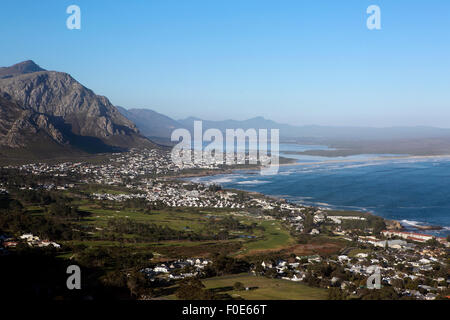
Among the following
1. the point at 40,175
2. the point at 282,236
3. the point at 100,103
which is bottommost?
the point at 282,236

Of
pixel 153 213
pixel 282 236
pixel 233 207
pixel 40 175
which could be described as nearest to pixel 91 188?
pixel 40 175

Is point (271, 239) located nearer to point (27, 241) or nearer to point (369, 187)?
point (27, 241)

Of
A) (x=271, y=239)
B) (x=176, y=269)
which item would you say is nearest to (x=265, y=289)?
(x=176, y=269)

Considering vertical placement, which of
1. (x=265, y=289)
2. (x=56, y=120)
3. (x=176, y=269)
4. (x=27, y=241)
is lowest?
(x=176, y=269)

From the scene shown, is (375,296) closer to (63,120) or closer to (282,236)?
(282,236)

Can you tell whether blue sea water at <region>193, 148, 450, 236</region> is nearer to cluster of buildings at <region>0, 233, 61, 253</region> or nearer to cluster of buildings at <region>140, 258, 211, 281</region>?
cluster of buildings at <region>140, 258, 211, 281</region>

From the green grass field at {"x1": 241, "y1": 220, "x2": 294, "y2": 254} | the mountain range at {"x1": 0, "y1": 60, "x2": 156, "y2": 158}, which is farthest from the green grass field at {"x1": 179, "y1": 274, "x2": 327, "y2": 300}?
the mountain range at {"x1": 0, "y1": 60, "x2": 156, "y2": 158}

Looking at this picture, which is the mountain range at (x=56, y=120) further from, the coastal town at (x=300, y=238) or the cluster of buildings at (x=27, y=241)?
the cluster of buildings at (x=27, y=241)

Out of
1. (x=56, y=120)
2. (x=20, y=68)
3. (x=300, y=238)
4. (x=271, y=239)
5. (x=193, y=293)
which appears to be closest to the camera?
(x=193, y=293)
